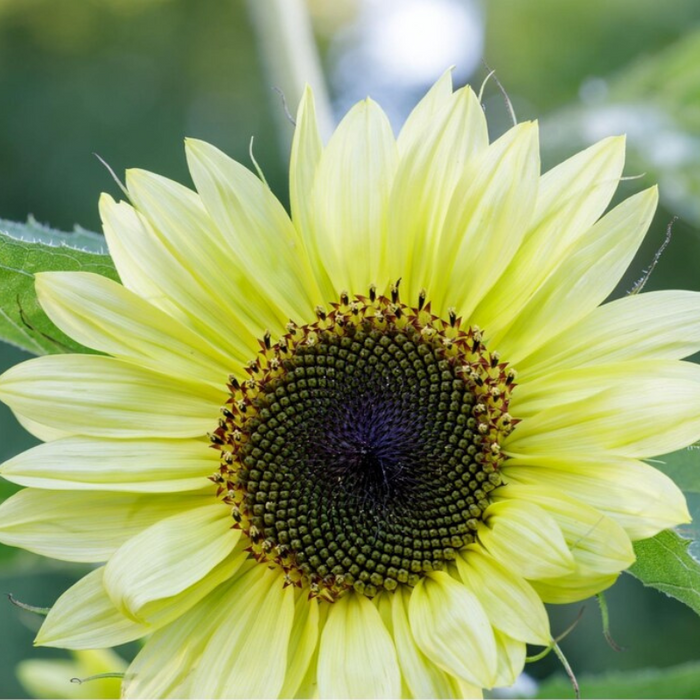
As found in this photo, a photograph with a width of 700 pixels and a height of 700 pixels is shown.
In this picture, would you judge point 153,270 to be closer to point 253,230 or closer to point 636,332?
point 253,230

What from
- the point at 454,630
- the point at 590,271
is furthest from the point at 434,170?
the point at 454,630

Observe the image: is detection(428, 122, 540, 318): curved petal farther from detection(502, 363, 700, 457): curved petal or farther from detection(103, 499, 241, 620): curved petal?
detection(103, 499, 241, 620): curved petal

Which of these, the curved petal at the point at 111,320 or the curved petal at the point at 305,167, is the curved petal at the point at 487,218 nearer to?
the curved petal at the point at 305,167

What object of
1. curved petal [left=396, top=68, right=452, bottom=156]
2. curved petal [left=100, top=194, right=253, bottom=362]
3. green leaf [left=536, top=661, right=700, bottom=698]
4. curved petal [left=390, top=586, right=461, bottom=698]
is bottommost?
green leaf [left=536, top=661, right=700, bottom=698]

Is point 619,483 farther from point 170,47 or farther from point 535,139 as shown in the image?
point 170,47

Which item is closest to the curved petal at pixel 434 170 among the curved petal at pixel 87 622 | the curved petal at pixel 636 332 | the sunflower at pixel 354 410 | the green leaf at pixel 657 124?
the sunflower at pixel 354 410

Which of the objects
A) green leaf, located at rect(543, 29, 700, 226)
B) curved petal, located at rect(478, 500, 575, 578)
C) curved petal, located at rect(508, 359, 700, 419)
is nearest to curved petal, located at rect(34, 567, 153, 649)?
curved petal, located at rect(478, 500, 575, 578)
